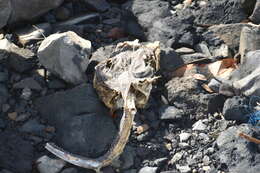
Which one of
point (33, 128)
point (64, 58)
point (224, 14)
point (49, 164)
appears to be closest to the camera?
point (49, 164)

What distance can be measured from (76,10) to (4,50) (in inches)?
44.3

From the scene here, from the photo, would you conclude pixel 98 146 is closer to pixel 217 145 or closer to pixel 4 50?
pixel 217 145

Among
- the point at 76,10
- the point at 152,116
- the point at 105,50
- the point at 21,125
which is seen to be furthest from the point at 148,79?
the point at 76,10

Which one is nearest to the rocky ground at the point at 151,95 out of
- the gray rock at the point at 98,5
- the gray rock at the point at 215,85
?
the gray rock at the point at 215,85

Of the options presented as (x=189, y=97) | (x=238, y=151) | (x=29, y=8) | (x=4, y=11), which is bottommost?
(x=238, y=151)

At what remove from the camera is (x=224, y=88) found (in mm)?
4551

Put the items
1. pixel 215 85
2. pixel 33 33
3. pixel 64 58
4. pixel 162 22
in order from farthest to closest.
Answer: pixel 162 22 < pixel 33 33 < pixel 215 85 < pixel 64 58

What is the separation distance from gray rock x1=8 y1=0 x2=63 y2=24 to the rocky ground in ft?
0.03

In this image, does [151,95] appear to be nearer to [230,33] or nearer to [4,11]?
[230,33]

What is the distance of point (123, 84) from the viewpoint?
4.39 meters

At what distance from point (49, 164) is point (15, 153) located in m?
0.27

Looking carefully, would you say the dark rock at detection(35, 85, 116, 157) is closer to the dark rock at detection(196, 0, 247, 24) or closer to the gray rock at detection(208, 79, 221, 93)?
the gray rock at detection(208, 79, 221, 93)

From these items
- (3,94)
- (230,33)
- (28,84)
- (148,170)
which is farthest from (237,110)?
(3,94)

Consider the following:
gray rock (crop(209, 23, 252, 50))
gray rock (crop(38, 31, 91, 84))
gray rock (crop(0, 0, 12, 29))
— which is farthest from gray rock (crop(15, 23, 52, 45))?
gray rock (crop(209, 23, 252, 50))
